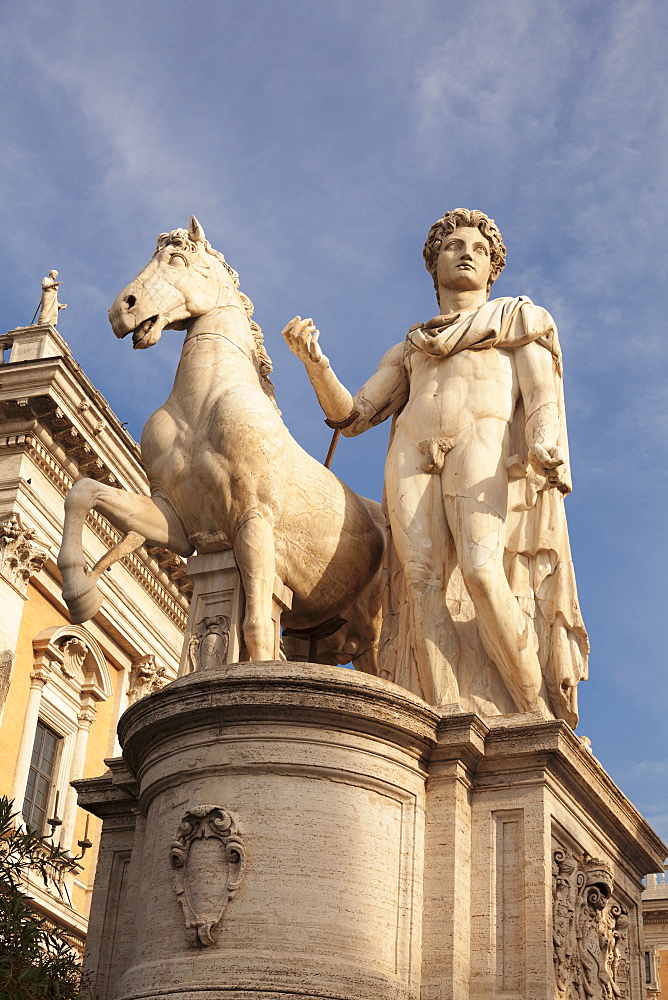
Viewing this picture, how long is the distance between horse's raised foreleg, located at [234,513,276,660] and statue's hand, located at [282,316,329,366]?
133cm

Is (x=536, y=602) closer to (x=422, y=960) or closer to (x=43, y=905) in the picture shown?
(x=422, y=960)

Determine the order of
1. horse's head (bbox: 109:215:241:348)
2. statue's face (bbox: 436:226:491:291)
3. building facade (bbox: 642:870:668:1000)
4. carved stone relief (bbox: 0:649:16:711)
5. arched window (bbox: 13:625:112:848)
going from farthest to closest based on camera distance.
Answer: building facade (bbox: 642:870:668:1000) → arched window (bbox: 13:625:112:848) → carved stone relief (bbox: 0:649:16:711) → statue's face (bbox: 436:226:491:291) → horse's head (bbox: 109:215:241:348)

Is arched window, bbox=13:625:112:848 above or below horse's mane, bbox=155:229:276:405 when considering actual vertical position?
above

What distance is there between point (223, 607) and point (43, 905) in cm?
1655

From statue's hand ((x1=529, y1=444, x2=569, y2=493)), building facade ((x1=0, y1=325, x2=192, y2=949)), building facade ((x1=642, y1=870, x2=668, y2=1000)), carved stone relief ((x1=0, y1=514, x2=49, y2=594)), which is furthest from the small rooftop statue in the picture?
statue's hand ((x1=529, y1=444, x2=569, y2=493))

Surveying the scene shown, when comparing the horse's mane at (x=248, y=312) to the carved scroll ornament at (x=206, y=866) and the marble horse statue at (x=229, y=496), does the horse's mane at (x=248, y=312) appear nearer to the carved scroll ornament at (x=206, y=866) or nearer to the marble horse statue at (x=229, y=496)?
the marble horse statue at (x=229, y=496)

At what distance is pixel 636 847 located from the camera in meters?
8.70

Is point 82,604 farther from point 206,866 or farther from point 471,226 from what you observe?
point 471,226

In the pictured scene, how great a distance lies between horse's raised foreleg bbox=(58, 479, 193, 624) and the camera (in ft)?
27.5

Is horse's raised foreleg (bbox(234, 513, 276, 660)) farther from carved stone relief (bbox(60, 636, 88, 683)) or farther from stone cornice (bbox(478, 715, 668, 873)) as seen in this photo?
carved stone relief (bbox(60, 636, 88, 683))

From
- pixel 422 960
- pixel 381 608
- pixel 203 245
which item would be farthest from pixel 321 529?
pixel 422 960

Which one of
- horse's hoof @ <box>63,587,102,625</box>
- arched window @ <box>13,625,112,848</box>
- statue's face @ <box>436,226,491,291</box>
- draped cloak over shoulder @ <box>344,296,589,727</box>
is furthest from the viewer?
arched window @ <box>13,625,112,848</box>

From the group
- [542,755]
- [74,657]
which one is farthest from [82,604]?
[74,657]

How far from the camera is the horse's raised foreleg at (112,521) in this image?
27.5ft
